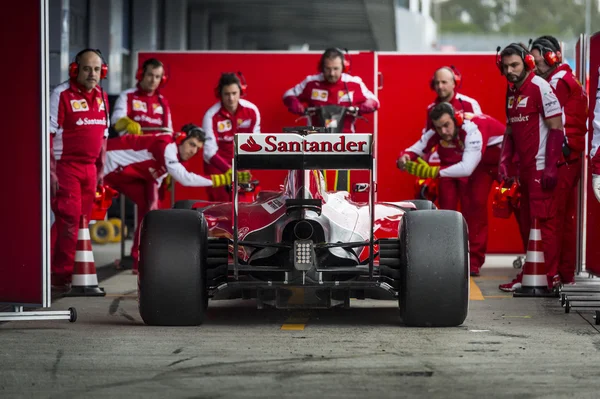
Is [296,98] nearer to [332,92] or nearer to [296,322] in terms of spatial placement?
[332,92]

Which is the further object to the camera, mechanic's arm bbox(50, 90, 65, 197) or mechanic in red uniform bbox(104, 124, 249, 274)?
mechanic in red uniform bbox(104, 124, 249, 274)

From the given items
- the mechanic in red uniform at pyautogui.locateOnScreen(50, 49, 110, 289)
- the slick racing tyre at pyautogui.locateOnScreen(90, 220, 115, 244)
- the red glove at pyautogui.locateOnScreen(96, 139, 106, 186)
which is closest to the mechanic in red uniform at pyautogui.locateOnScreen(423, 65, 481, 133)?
the red glove at pyautogui.locateOnScreen(96, 139, 106, 186)

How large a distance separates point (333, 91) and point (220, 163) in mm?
1527

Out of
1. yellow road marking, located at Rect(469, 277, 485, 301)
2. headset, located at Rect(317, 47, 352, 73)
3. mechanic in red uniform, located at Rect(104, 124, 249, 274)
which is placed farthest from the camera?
headset, located at Rect(317, 47, 352, 73)

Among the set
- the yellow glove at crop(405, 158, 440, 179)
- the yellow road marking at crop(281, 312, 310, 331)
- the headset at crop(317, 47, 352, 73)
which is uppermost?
the headset at crop(317, 47, 352, 73)

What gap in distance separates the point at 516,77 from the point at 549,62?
409 millimetres

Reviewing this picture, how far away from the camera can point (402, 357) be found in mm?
6809

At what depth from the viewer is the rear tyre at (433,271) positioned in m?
7.84

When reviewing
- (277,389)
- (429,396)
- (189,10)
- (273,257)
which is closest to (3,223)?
(273,257)

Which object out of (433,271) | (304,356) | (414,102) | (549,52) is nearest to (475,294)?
(549,52)

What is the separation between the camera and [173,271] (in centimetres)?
787

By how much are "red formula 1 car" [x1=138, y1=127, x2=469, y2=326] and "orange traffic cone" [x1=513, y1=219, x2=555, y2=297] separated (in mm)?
2477

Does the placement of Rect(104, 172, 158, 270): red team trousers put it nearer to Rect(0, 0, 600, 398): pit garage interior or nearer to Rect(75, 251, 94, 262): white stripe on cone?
Rect(0, 0, 600, 398): pit garage interior

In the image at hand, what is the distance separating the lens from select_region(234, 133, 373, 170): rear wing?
25.8ft
